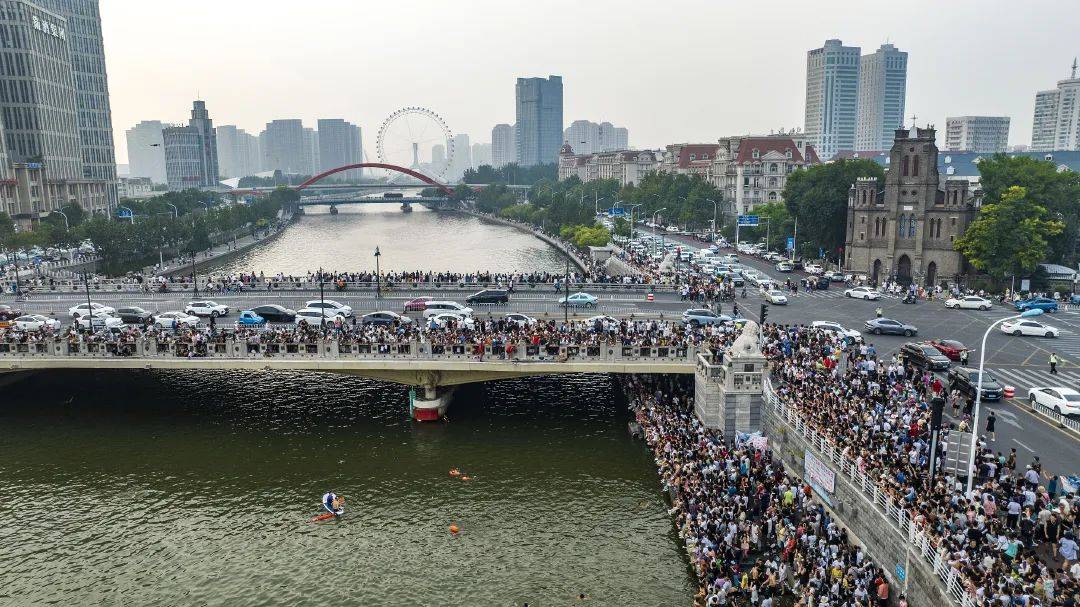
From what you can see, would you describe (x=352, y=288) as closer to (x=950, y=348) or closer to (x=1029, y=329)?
(x=950, y=348)

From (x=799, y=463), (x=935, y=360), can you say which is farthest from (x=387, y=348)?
(x=935, y=360)

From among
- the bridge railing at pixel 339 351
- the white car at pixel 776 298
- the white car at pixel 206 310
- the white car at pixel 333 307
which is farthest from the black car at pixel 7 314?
the white car at pixel 776 298

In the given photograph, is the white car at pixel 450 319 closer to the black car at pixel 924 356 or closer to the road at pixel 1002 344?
the road at pixel 1002 344

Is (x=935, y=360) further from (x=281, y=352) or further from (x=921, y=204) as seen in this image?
(x=921, y=204)

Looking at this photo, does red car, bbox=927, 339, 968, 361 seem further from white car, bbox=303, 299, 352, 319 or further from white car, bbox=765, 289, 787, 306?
white car, bbox=303, 299, 352, 319

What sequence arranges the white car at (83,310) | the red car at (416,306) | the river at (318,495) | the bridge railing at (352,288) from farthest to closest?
the bridge railing at (352,288)
the red car at (416,306)
the white car at (83,310)
the river at (318,495)

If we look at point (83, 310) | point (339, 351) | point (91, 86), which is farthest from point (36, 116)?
point (339, 351)

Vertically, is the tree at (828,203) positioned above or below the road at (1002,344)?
above
